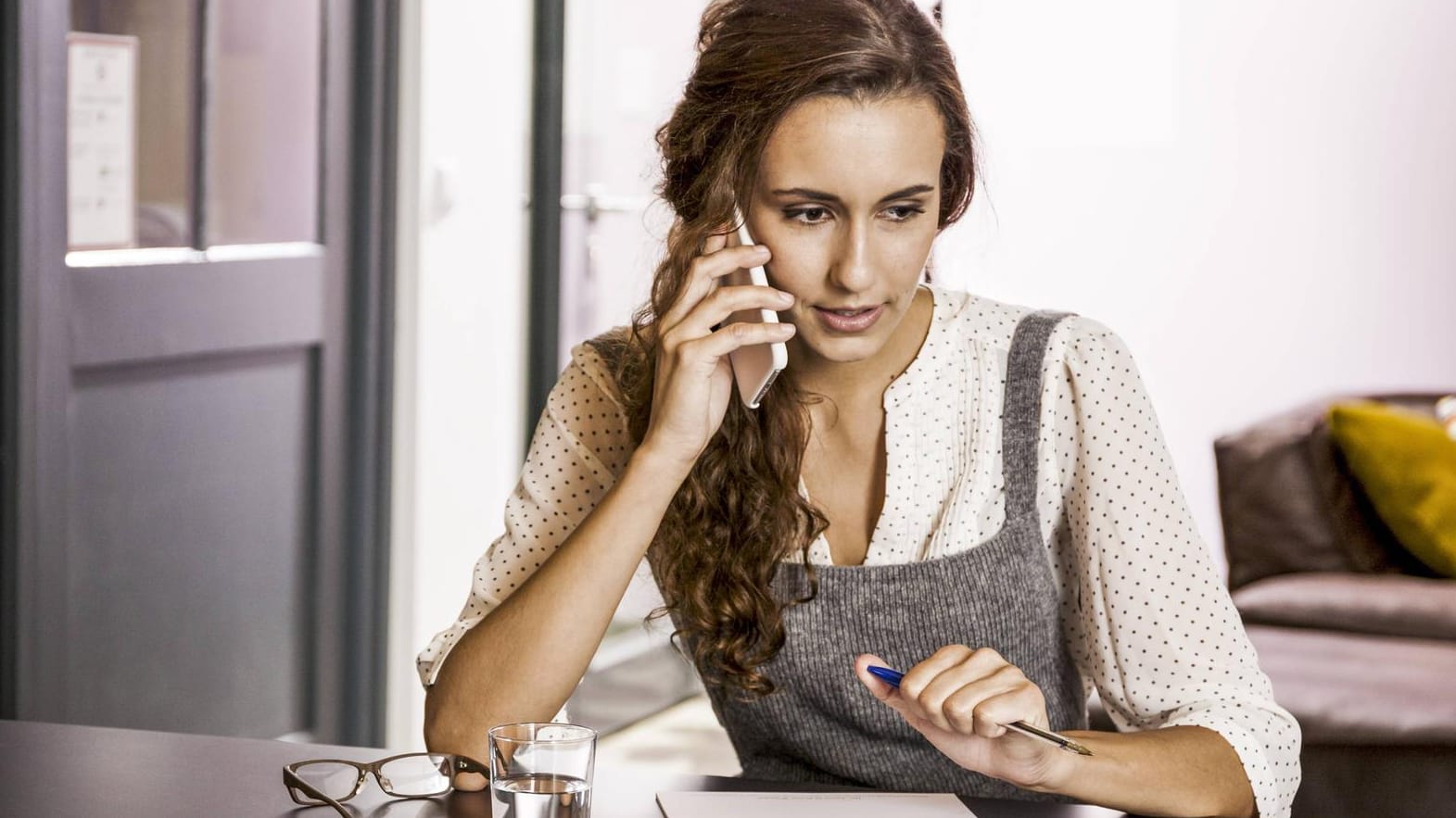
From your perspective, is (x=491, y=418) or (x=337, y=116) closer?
(x=337, y=116)

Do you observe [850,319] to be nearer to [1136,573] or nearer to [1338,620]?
[1136,573]

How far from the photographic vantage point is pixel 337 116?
3055mm

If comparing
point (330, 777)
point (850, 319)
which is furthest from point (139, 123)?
point (330, 777)

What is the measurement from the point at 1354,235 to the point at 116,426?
2.75 m

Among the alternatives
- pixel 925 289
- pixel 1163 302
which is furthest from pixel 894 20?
pixel 1163 302

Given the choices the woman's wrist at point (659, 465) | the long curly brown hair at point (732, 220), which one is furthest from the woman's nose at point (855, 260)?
the woman's wrist at point (659, 465)

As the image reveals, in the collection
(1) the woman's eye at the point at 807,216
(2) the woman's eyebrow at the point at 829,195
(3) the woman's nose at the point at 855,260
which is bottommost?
(3) the woman's nose at the point at 855,260

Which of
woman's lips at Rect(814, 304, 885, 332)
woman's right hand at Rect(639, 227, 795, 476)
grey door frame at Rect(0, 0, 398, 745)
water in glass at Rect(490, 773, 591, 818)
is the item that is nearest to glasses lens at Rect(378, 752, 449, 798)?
water in glass at Rect(490, 773, 591, 818)

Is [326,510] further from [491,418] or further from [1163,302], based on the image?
Answer: [1163,302]

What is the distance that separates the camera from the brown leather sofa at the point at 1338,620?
254 centimetres

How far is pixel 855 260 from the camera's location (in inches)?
56.2

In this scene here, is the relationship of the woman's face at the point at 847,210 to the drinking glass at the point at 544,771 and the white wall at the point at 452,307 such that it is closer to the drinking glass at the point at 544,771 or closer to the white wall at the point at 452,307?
the drinking glass at the point at 544,771

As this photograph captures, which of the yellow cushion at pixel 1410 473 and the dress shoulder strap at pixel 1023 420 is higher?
the dress shoulder strap at pixel 1023 420

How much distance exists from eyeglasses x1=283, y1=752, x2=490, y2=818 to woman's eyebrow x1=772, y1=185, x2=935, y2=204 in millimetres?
597
